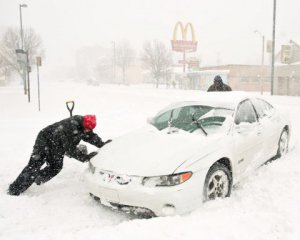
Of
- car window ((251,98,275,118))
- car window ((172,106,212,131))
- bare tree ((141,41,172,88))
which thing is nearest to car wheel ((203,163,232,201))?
car window ((172,106,212,131))

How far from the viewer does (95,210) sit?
439cm

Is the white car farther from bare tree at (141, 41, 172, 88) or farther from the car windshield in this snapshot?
bare tree at (141, 41, 172, 88)

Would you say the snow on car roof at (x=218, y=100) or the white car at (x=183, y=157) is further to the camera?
the snow on car roof at (x=218, y=100)

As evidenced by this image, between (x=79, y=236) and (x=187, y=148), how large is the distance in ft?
5.22

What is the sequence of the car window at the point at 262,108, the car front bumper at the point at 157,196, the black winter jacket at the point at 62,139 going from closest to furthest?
the car front bumper at the point at 157,196, the black winter jacket at the point at 62,139, the car window at the point at 262,108

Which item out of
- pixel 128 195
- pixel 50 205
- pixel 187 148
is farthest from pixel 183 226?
pixel 50 205

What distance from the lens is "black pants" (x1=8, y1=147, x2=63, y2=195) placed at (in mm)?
4953

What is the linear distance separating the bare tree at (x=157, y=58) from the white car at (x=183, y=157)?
51.5 metres

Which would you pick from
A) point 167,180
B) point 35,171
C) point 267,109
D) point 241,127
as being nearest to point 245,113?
point 241,127

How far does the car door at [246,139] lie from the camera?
4.77 meters

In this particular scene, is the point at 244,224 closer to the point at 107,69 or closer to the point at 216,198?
the point at 216,198

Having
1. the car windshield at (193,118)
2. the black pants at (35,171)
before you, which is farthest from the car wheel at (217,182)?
the black pants at (35,171)

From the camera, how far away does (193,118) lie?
504 cm

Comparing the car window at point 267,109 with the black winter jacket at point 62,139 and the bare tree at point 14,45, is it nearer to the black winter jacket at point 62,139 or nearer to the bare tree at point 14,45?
the black winter jacket at point 62,139
